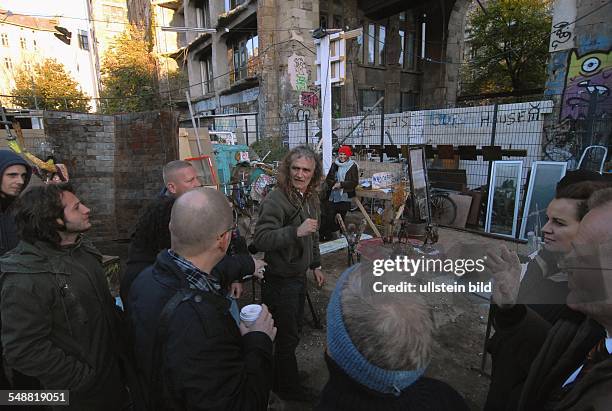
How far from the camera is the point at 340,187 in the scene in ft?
20.1

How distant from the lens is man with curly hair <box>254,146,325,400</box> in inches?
87.0

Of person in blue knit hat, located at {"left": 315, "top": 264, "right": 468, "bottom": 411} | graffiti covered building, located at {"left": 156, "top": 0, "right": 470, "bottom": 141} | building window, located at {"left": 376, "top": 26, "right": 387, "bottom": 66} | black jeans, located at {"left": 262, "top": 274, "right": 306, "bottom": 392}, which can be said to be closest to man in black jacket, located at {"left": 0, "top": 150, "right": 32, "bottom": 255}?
black jeans, located at {"left": 262, "top": 274, "right": 306, "bottom": 392}

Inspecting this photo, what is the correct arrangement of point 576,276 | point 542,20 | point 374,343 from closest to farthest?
point 374,343 < point 576,276 < point 542,20

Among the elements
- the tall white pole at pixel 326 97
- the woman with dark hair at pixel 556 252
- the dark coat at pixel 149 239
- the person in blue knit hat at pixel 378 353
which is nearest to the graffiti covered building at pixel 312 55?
the tall white pole at pixel 326 97

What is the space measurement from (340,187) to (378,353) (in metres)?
5.35

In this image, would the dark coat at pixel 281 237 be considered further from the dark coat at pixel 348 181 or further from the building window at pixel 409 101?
the building window at pixel 409 101

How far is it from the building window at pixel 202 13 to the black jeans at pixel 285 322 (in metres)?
26.0

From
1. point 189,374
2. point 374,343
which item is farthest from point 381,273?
point 189,374

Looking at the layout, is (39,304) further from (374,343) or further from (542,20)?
(542,20)

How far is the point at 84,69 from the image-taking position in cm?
4622

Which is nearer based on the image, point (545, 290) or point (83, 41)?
point (545, 290)

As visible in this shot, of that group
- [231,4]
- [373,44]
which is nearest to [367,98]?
[373,44]

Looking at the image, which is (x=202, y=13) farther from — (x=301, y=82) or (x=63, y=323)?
(x=63, y=323)

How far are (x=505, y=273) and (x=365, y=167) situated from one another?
6898 millimetres
